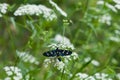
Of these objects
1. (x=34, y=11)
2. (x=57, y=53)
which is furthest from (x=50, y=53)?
(x=34, y=11)

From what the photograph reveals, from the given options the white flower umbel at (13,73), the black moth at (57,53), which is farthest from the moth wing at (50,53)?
the white flower umbel at (13,73)

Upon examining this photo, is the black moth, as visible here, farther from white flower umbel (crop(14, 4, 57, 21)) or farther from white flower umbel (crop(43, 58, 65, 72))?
white flower umbel (crop(14, 4, 57, 21))

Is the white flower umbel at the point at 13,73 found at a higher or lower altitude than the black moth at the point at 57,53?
lower

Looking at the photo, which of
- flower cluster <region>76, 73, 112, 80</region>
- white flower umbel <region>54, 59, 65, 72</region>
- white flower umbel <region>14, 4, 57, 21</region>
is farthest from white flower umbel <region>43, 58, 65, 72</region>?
white flower umbel <region>14, 4, 57, 21</region>

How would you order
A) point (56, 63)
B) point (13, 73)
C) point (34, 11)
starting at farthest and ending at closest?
point (34, 11), point (13, 73), point (56, 63)

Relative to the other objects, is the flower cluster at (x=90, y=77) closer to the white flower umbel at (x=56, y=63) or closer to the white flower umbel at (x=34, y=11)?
the white flower umbel at (x=56, y=63)

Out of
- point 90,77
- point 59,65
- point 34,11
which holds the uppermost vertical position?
point 34,11

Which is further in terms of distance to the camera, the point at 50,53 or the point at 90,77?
the point at 90,77

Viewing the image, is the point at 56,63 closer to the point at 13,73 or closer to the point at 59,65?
the point at 59,65

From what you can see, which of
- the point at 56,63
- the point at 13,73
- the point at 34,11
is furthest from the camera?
the point at 34,11

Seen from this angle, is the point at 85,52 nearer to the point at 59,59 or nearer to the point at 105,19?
the point at 105,19

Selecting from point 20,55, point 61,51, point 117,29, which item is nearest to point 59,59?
point 61,51
